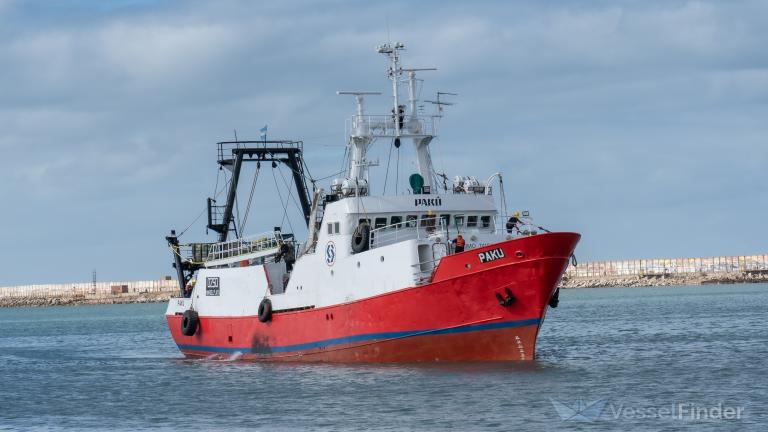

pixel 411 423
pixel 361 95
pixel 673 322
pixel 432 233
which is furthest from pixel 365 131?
pixel 673 322

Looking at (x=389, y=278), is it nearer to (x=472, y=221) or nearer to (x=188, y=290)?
(x=472, y=221)

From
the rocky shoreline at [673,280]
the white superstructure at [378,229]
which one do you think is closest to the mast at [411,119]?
the white superstructure at [378,229]

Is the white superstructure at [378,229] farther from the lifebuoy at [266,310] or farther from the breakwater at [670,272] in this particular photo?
the breakwater at [670,272]

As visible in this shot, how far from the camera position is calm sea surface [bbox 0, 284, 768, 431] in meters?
26.0

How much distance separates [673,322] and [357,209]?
1029 inches

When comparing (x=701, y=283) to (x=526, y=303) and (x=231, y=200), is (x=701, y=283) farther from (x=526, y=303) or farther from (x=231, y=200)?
(x=526, y=303)

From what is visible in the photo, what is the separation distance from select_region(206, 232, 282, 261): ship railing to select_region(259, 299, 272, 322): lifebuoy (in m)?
2.47

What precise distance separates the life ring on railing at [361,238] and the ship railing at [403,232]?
0.15 meters

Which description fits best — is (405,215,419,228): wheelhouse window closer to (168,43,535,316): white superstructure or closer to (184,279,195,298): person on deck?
(168,43,535,316): white superstructure

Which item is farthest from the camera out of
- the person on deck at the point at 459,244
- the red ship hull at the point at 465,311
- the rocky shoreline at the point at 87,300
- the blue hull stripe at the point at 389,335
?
the rocky shoreline at the point at 87,300

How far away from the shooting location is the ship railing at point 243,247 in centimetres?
4234

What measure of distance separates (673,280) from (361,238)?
11239 cm

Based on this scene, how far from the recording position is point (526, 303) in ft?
106

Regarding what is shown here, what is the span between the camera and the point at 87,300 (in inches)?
6944
